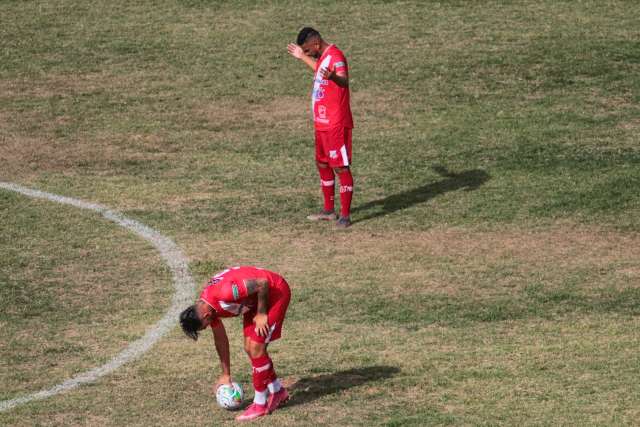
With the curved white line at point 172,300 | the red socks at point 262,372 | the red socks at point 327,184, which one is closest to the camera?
the red socks at point 262,372

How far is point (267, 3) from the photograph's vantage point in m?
28.0

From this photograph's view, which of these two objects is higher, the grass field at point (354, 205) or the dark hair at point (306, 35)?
the dark hair at point (306, 35)

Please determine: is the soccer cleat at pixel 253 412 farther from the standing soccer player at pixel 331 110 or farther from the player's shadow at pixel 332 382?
the standing soccer player at pixel 331 110

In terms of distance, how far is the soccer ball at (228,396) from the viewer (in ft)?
40.0

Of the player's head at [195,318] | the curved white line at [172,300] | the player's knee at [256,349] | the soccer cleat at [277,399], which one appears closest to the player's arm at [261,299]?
the player's knee at [256,349]

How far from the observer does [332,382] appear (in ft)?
42.4

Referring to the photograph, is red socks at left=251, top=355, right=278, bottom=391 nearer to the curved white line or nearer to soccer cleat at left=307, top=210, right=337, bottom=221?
the curved white line

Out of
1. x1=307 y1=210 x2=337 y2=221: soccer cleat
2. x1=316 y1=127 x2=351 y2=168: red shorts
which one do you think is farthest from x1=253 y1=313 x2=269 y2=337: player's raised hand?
x1=307 y1=210 x2=337 y2=221: soccer cleat

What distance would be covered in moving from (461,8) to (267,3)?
4.28 meters

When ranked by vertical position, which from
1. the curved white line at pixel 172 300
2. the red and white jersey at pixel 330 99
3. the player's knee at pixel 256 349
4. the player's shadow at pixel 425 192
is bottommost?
the player's shadow at pixel 425 192

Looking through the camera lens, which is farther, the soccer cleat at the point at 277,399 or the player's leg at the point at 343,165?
the player's leg at the point at 343,165

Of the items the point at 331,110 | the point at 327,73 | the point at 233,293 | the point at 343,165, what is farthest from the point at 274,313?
the point at 331,110

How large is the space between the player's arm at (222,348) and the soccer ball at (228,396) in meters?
0.10

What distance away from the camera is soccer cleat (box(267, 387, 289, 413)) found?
40.0ft
